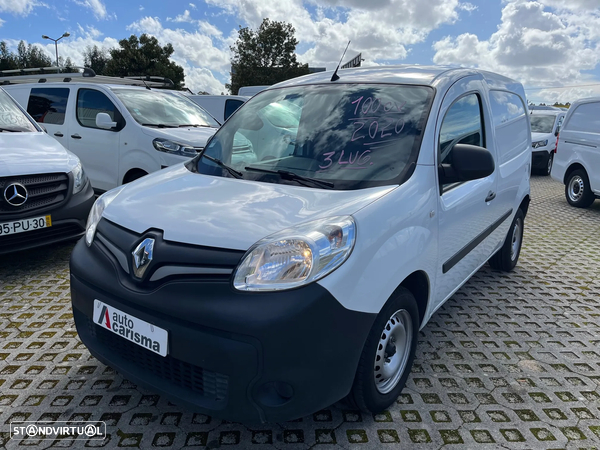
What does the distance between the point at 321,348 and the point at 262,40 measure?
43047mm

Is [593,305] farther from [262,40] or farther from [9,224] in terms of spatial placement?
[262,40]

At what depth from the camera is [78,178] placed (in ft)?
15.0

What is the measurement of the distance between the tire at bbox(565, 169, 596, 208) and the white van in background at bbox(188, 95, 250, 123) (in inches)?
312

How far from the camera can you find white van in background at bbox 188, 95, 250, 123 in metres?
12.6

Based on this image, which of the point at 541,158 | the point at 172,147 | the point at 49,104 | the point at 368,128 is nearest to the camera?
the point at 368,128

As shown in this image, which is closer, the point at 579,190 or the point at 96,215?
the point at 96,215

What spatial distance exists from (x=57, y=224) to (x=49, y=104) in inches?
155

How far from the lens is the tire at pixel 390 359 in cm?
217

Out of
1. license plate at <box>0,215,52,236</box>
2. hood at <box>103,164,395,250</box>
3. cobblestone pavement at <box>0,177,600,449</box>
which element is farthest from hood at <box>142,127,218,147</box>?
hood at <box>103,164,395,250</box>

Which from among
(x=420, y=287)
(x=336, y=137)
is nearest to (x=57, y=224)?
(x=336, y=137)

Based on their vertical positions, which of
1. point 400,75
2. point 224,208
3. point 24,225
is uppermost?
point 400,75

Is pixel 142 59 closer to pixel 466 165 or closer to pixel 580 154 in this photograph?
pixel 580 154

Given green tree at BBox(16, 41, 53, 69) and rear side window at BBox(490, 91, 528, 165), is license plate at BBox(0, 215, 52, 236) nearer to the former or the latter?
rear side window at BBox(490, 91, 528, 165)

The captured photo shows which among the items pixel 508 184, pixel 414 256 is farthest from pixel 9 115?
pixel 508 184
